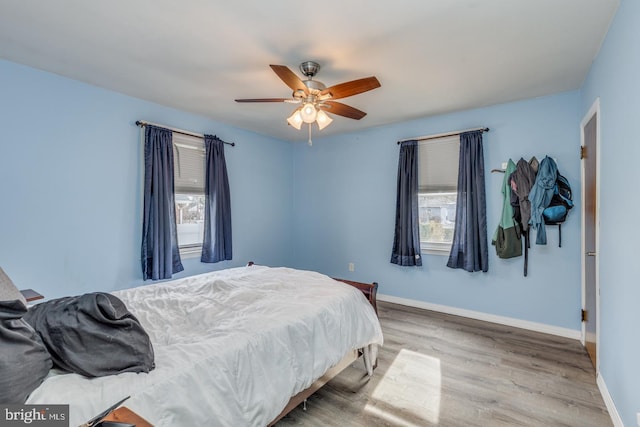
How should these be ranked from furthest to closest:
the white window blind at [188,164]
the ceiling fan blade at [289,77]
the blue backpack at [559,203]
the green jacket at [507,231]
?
the white window blind at [188,164] → the green jacket at [507,231] → the blue backpack at [559,203] → the ceiling fan blade at [289,77]

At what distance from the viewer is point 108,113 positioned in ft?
9.94

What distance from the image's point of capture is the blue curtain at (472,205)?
3.50 meters

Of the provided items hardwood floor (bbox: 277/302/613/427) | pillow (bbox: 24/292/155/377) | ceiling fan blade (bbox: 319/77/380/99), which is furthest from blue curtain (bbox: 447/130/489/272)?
pillow (bbox: 24/292/155/377)

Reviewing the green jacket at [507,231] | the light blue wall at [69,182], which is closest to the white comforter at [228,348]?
the light blue wall at [69,182]

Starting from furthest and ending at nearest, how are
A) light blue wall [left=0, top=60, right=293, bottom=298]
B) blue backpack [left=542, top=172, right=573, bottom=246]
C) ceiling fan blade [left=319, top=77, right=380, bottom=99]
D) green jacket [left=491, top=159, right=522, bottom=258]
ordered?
green jacket [left=491, top=159, right=522, bottom=258] → blue backpack [left=542, top=172, right=573, bottom=246] → light blue wall [left=0, top=60, right=293, bottom=298] → ceiling fan blade [left=319, top=77, right=380, bottom=99]

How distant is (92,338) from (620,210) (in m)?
2.79

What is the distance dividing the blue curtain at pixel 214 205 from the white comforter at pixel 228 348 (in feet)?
4.35

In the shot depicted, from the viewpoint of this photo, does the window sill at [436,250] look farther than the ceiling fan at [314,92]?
Yes

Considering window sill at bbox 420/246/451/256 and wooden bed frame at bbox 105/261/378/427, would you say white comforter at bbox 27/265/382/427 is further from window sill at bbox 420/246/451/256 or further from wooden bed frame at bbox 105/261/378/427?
window sill at bbox 420/246/451/256

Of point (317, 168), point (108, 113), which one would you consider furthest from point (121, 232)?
point (317, 168)

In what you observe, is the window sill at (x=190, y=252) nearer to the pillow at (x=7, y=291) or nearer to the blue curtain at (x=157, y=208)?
the blue curtain at (x=157, y=208)

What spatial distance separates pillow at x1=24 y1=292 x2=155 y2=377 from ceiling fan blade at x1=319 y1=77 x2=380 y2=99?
6.40ft

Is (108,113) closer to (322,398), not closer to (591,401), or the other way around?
(322,398)

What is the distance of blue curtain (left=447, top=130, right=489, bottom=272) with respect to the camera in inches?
138
